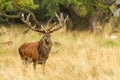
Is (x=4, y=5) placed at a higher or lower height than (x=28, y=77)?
lower

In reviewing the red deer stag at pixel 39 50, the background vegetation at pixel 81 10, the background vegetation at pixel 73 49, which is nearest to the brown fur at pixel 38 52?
the red deer stag at pixel 39 50

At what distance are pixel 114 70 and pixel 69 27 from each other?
1796 centimetres

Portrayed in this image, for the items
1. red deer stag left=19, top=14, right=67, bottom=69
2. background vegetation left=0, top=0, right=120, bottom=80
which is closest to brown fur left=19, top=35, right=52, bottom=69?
red deer stag left=19, top=14, right=67, bottom=69

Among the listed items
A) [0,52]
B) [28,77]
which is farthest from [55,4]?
[28,77]

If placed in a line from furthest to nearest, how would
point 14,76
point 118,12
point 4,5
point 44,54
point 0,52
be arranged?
point 118,12, point 4,5, point 0,52, point 44,54, point 14,76

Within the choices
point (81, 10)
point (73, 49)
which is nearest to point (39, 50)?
point (73, 49)

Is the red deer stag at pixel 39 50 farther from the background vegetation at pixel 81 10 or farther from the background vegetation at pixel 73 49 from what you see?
the background vegetation at pixel 81 10

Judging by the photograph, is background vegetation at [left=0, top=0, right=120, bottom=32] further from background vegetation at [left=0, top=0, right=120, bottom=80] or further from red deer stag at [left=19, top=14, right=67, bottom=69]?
red deer stag at [left=19, top=14, right=67, bottom=69]

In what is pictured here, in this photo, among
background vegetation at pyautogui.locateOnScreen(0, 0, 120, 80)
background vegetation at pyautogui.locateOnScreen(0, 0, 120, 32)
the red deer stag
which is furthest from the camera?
background vegetation at pyautogui.locateOnScreen(0, 0, 120, 32)

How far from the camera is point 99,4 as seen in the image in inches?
914

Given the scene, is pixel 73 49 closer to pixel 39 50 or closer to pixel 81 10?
pixel 39 50

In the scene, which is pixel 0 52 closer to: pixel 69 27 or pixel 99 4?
pixel 99 4

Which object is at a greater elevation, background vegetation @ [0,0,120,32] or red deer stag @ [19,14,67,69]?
red deer stag @ [19,14,67,69]

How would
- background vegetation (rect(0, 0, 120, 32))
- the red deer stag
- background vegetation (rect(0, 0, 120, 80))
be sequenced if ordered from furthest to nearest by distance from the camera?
background vegetation (rect(0, 0, 120, 32)), the red deer stag, background vegetation (rect(0, 0, 120, 80))
